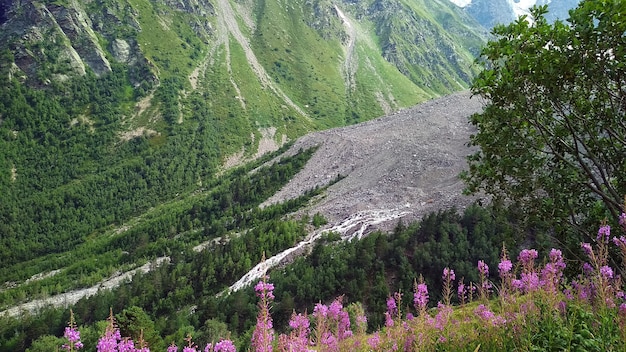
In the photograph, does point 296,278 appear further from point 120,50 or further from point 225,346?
point 120,50

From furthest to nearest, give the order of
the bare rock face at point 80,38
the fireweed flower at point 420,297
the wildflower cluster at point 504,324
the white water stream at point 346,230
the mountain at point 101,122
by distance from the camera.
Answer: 1. the bare rock face at point 80,38
2. the mountain at point 101,122
3. the white water stream at point 346,230
4. the fireweed flower at point 420,297
5. the wildflower cluster at point 504,324

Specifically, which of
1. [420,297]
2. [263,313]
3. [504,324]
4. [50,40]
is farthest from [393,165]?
[50,40]

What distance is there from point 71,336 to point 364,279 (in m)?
43.8

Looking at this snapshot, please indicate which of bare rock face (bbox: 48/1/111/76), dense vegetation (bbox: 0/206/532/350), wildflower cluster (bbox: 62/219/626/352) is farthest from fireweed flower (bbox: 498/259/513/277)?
bare rock face (bbox: 48/1/111/76)

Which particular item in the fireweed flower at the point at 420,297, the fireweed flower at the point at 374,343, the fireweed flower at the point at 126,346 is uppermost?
the fireweed flower at the point at 126,346

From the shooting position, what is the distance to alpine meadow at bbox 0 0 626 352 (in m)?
6.81

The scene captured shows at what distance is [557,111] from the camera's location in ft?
36.2

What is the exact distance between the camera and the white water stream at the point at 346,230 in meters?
59.2

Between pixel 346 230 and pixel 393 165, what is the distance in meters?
23.1

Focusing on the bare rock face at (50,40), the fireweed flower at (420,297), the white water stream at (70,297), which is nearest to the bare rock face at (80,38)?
the bare rock face at (50,40)

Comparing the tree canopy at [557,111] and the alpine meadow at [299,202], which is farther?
the tree canopy at [557,111]

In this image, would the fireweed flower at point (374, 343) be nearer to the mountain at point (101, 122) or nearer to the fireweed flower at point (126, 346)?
the fireweed flower at point (126, 346)

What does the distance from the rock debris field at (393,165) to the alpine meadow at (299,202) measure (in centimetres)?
57

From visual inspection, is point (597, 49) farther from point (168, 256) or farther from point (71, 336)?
point (168, 256)
